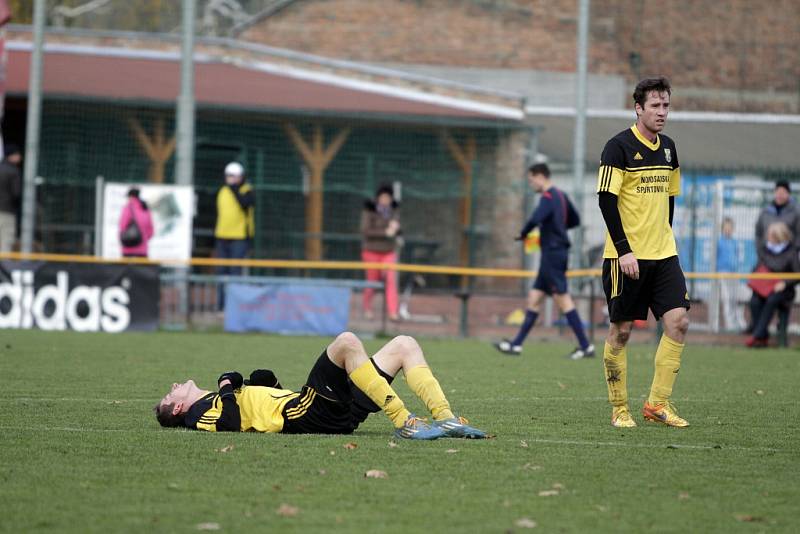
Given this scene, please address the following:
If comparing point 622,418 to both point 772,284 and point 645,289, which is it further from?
point 772,284

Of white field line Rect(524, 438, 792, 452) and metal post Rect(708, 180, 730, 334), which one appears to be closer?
white field line Rect(524, 438, 792, 452)

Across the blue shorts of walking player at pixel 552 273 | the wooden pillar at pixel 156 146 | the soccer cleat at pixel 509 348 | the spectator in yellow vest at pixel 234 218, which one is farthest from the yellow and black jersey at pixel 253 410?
the wooden pillar at pixel 156 146

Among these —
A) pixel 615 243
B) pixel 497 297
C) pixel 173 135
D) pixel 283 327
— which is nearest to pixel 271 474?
pixel 615 243

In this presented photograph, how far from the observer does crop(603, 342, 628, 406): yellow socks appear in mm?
9141

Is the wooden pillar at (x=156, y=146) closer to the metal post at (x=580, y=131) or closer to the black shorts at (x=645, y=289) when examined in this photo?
the metal post at (x=580, y=131)

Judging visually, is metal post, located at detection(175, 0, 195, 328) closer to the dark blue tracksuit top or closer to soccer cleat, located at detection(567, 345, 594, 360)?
the dark blue tracksuit top

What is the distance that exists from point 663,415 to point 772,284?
10.5 meters

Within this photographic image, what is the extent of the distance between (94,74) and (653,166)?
20588mm

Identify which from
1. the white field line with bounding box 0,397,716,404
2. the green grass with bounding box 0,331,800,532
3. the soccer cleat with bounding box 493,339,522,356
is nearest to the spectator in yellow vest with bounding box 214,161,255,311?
the soccer cleat with bounding box 493,339,522,356

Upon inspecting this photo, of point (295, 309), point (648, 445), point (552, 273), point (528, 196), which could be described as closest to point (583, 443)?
point (648, 445)

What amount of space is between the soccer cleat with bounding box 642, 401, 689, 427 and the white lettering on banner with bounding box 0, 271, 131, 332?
1104cm

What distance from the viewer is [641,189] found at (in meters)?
9.10

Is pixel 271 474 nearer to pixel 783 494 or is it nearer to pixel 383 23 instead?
pixel 783 494

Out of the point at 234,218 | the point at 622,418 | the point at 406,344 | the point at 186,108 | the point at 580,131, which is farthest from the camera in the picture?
the point at 580,131
